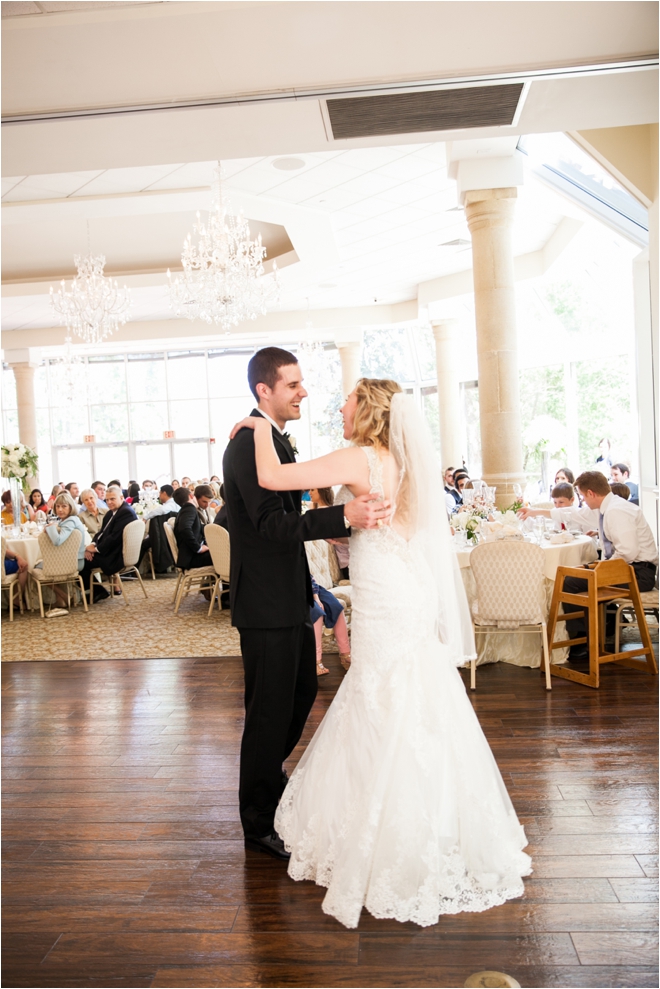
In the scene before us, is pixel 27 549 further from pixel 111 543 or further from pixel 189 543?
pixel 189 543

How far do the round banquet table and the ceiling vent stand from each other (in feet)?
9.54

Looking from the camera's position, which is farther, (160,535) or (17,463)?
(160,535)

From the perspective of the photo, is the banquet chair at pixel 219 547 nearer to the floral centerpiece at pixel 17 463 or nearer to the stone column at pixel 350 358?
the floral centerpiece at pixel 17 463

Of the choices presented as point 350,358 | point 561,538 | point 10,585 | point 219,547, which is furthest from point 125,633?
point 350,358

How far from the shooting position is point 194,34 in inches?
157

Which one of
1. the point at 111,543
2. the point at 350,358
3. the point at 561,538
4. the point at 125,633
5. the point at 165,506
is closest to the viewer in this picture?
the point at 561,538

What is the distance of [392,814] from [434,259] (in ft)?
39.8

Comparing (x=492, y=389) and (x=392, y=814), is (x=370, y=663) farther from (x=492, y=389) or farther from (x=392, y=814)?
(x=492, y=389)

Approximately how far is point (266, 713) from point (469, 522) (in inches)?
134

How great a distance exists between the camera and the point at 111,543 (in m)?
8.73

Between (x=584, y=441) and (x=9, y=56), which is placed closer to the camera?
(x=9, y=56)

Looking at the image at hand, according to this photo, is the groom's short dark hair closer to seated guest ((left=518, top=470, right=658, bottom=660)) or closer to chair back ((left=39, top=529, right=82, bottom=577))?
seated guest ((left=518, top=470, right=658, bottom=660))

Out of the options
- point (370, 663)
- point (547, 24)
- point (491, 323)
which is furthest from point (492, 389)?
point (370, 663)

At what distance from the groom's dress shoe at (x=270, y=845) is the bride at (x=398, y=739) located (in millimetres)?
61
